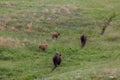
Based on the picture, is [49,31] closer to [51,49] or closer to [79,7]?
[51,49]

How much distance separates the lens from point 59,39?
3534 cm

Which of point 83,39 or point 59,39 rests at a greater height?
point 83,39

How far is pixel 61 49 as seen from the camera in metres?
32.6

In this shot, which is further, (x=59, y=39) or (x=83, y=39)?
(x=59, y=39)

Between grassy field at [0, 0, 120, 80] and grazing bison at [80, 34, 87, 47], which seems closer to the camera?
grassy field at [0, 0, 120, 80]

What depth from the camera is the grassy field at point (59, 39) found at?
2692 centimetres

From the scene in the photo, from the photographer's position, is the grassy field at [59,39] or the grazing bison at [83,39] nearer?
the grassy field at [59,39]

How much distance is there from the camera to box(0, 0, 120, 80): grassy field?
26922mm

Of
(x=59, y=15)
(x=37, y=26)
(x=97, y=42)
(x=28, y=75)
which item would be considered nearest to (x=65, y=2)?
(x=59, y=15)

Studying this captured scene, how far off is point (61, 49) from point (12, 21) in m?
8.55

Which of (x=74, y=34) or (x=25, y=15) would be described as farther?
(x=25, y=15)

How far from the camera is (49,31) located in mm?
37469

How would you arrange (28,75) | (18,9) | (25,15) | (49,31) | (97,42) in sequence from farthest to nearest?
(18,9) → (25,15) → (49,31) → (97,42) → (28,75)

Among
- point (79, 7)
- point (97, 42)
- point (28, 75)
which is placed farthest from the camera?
point (79, 7)
